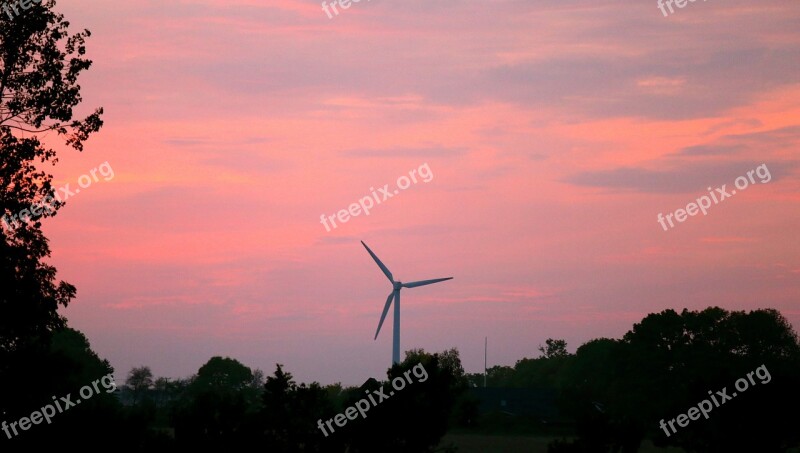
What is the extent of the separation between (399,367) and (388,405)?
798cm

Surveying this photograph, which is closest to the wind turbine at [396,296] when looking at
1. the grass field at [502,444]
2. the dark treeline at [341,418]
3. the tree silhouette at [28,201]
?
the grass field at [502,444]

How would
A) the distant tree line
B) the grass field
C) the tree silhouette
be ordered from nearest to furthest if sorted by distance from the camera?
1. the tree silhouette
2. the grass field
3. the distant tree line

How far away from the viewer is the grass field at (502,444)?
11644 centimetres

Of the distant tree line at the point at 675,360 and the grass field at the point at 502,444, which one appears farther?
the distant tree line at the point at 675,360

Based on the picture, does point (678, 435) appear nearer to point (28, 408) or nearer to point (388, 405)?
point (388, 405)

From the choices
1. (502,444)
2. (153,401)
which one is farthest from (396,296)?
(153,401)

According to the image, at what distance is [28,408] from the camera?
4559cm

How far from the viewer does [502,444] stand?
12469 centimetres

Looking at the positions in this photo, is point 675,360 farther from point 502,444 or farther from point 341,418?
point 341,418

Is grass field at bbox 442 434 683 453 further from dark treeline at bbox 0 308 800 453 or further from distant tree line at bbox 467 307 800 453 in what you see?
dark treeline at bbox 0 308 800 453

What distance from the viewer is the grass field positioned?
116438 millimetres

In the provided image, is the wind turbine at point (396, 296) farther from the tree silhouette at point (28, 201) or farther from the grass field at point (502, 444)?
the tree silhouette at point (28, 201)

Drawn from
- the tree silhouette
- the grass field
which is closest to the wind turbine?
the grass field

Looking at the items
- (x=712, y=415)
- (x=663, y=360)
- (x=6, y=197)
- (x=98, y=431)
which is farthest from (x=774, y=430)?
(x=663, y=360)
